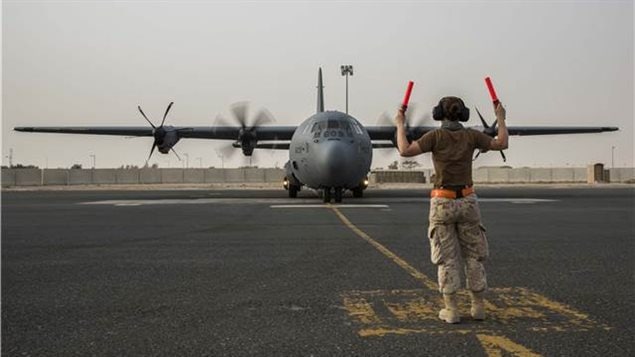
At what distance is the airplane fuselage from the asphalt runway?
32.4 ft

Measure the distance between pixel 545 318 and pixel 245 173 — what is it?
71.9 metres

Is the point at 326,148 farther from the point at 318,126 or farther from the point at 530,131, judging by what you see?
the point at 530,131

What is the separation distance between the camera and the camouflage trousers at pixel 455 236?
201 inches

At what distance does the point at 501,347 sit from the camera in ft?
13.5

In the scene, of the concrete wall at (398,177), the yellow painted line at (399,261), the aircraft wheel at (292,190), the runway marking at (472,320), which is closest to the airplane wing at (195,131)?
the aircraft wheel at (292,190)

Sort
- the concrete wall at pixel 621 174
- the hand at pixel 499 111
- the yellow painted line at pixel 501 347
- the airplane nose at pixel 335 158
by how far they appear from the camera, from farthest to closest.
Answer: the concrete wall at pixel 621 174, the airplane nose at pixel 335 158, the hand at pixel 499 111, the yellow painted line at pixel 501 347

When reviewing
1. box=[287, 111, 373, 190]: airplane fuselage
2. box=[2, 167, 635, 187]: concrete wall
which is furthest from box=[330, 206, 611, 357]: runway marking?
box=[2, 167, 635, 187]: concrete wall

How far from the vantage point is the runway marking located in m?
4.53

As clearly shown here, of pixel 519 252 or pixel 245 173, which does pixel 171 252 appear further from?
pixel 245 173

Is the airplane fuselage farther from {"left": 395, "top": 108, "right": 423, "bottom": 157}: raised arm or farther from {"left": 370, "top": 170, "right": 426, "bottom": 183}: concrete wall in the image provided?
{"left": 370, "top": 170, "right": 426, "bottom": 183}: concrete wall

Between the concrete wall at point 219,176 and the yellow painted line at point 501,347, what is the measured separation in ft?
224

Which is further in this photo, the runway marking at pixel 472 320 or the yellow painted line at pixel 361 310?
the yellow painted line at pixel 361 310

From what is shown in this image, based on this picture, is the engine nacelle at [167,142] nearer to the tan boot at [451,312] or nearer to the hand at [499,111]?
the hand at [499,111]

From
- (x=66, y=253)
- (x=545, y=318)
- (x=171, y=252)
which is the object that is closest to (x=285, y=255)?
(x=171, y=252)
